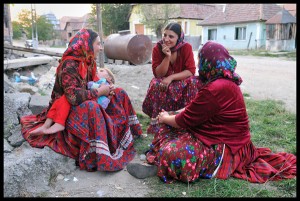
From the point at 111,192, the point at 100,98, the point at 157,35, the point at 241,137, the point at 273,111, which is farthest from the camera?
the point at 157,35

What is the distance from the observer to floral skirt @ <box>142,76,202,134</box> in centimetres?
398

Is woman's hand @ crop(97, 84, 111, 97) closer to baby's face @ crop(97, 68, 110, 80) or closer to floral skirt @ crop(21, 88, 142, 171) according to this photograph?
floral skirt @ crop(21, 88, 142, 171)

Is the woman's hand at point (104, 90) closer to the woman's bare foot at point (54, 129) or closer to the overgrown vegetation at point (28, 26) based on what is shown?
the woman's bare foot at point (54, 129)

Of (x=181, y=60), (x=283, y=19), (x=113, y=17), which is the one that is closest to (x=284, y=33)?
(x=283, y=19)

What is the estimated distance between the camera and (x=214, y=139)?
2.96m

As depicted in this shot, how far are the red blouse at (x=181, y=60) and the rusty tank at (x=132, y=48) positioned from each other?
6958mm

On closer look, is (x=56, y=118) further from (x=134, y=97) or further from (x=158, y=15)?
(x=158, y=15)

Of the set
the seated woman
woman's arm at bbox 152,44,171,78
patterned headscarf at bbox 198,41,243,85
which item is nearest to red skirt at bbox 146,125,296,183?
patterned headscarf at bbox 198,41,243,85

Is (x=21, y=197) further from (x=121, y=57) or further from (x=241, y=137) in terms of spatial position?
(x=121, y=57)

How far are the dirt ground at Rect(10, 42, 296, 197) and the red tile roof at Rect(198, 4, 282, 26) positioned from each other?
1854cm

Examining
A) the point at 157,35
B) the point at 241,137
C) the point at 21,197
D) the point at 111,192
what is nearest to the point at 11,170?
the point at 21,197

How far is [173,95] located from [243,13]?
2708 cm

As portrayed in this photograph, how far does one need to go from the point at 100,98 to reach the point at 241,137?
1.55 m

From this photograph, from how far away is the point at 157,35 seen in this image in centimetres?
3136
